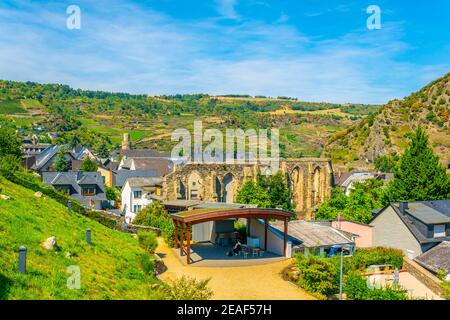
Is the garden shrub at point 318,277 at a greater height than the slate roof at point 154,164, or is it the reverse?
the slate roof at point 154,164

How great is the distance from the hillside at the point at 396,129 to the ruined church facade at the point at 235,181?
123 feet

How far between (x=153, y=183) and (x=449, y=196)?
3353cm

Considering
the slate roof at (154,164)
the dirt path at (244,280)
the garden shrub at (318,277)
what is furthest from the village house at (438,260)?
the slate roof at (154,164)

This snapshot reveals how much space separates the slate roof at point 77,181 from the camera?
5212 cm

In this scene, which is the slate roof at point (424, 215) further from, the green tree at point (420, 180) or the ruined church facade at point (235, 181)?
the ruined church facade at point (235, 181)

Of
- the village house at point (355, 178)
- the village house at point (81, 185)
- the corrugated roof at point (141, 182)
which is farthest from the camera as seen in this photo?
the village house at point (355, 178)

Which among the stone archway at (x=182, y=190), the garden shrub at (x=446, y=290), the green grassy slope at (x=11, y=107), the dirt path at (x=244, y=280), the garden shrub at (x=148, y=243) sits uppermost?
the green grassy slope at (x=11, y=107)

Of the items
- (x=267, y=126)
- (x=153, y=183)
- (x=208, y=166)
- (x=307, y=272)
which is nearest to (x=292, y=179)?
(x=208, y=166)

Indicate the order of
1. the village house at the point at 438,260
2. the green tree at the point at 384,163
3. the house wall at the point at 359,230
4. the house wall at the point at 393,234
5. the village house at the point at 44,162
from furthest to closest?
the green tree at the point at 384,163 < the village house at the point at 44,162 < the house wall at the point at 359,230 < the house wall at the point at 393,234 < the village house at the point at 438,260

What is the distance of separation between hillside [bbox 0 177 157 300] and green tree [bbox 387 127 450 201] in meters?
30.7

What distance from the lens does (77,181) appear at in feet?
175

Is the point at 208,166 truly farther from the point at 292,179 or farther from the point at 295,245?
the point at 295,245
